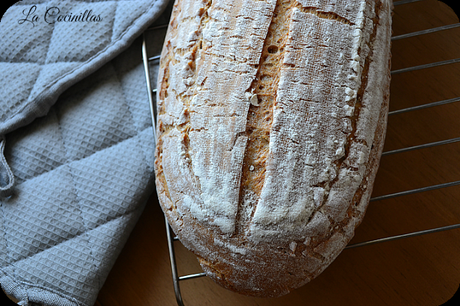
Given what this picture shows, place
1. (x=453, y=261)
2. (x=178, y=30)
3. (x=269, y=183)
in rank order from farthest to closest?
(x=453, y=261)
(x=178, y=30)
(x=269, y=183)

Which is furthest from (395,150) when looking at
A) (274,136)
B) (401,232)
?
(274,136)

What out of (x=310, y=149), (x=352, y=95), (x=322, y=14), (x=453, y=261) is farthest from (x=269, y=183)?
(x=453, y=261)

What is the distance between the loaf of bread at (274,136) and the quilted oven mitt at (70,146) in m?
0.27

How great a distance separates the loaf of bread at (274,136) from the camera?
703 millimetres

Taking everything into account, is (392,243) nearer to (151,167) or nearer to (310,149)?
(310,149)

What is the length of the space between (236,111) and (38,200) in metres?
0.64

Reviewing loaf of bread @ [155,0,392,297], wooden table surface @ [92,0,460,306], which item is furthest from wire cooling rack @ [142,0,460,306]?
loaf of bread @ [155,0,392,297]

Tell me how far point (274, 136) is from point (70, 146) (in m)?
0.63

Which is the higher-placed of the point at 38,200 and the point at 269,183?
the point at 269,183

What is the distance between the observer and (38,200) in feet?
3.13

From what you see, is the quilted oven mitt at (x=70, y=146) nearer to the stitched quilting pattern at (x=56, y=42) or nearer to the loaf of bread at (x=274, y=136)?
the stitched quilting pattern at (x=56, y=42)

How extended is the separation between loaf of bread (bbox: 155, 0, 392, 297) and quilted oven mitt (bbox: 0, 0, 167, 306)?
27 cm

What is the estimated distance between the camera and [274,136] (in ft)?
2.31

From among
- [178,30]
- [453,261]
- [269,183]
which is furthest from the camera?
[453,261]
